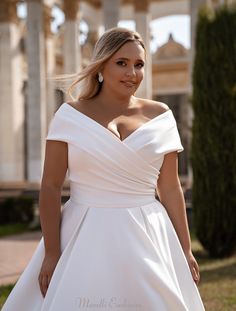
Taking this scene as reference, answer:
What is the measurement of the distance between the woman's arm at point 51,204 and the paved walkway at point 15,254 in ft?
18.7

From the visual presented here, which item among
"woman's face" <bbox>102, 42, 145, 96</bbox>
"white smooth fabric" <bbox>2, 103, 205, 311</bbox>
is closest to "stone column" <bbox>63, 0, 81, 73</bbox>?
"woman's face" <bbox>102, 42, 145, 96</bbox>

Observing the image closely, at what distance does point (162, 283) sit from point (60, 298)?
43 cm

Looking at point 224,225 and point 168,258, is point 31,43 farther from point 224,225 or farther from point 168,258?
point 168,258

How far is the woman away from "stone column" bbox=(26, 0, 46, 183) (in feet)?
62.3

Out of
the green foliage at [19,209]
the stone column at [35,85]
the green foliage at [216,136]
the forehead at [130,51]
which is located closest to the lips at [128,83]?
the forehead at [130,51]

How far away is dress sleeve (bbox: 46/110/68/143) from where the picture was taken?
8.17 ft

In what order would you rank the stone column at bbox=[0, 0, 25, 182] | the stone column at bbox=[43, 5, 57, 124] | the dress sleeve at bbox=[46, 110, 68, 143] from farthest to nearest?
the stone column at bbox=[43, 5, 57, 124] → the stone column at bbox=[0, 0, 25, 182] → the dress sleeve at bbox=[46, 110, 68, 143]

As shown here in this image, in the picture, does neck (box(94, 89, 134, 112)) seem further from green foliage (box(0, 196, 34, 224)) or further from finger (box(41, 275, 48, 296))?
green foliage (box(0, 196, 34, 224))

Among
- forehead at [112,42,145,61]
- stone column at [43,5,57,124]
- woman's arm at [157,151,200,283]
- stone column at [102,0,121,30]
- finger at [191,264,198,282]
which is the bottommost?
finger at [191,264,198,282]

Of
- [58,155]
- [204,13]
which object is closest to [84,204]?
[58,155]

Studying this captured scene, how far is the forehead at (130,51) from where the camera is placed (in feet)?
8.30


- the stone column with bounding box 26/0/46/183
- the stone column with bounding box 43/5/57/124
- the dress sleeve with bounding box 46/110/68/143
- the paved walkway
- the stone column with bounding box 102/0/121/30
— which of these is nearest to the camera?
the dress sleeve with bounding box 46/110/68/143

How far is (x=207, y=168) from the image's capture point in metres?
10.0

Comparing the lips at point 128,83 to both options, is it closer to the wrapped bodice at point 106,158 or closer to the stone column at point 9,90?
the wrapped bodice at point 106,158
